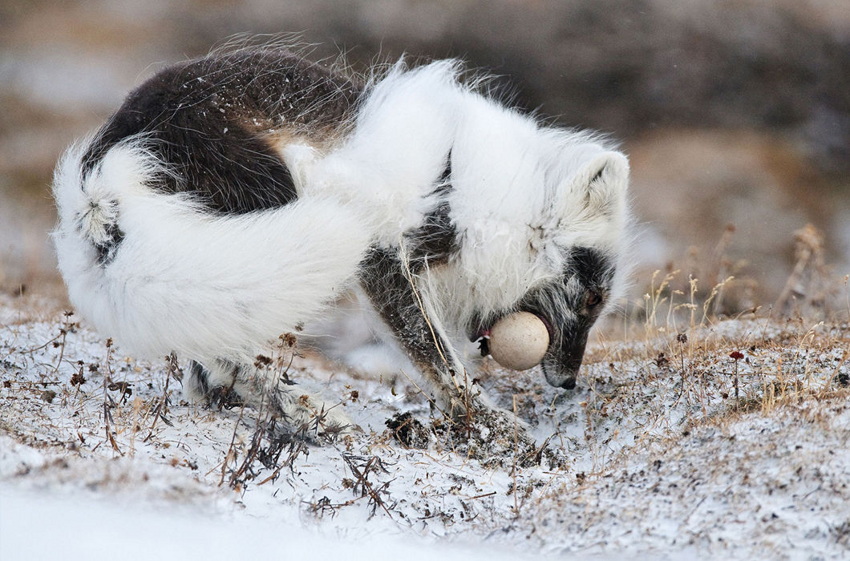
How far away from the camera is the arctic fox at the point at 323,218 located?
287 cm

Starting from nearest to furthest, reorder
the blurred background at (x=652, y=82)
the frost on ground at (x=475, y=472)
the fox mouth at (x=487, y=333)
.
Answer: the frost on ground at (x=475, y=472), the fox mouth at (x=487, y=333), the blurred background at (x=652, y=82)

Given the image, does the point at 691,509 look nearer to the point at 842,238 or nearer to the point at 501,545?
the point at 501,545

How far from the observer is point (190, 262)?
284cm

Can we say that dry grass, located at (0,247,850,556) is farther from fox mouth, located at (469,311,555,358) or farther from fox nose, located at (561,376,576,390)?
fox mouth, located at (469,311,555,358)

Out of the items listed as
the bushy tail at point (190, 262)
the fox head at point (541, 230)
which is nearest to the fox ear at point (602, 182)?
the fox head at point (541, 230)

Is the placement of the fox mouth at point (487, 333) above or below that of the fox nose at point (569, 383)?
above

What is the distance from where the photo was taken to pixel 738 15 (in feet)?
33.1

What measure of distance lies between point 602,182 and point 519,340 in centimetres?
83

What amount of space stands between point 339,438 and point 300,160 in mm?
1260

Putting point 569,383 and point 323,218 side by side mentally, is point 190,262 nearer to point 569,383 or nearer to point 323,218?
point 323,218

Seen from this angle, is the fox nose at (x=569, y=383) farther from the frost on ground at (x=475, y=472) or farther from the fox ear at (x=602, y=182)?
the fox ear at (x=602, y=182)

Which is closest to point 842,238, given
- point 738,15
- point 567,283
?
point 738,15

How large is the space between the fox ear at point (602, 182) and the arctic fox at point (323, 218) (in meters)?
0.01

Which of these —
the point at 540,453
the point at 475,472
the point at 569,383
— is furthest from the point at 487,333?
the point at 475,472
